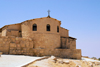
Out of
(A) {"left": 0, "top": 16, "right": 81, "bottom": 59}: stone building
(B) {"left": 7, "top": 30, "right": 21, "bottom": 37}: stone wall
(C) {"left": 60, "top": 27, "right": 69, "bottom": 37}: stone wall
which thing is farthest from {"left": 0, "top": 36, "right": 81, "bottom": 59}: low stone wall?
(C) {"left": 60, "top": 27, "right": 69, "bottom": 37}: stone wall

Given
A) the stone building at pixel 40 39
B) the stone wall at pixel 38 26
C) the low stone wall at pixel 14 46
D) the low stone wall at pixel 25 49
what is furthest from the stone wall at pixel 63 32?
the low stone wall at pixel 14 46

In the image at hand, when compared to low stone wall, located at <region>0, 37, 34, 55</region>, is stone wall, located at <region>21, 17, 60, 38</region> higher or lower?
higher

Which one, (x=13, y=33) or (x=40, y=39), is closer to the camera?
(x=40, y=39)

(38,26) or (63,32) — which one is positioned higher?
(38,26)

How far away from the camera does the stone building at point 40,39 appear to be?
54.4 ft

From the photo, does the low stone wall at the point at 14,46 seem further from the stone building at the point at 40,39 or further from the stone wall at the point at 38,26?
the stone wall at the point at 38,26

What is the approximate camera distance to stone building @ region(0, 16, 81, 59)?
16.6 m

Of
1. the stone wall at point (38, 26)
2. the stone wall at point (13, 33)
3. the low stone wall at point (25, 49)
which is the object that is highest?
the stone wall at point (38, 26)

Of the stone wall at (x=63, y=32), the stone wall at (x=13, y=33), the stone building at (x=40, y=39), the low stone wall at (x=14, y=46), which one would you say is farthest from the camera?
the stone wall at (x=63, y=32)

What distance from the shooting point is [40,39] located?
18.4 meters

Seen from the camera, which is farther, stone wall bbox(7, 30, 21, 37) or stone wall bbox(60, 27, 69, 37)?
stone wall bbox(60, 27, 69, 37)

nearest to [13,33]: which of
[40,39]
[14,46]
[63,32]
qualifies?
[14,46]

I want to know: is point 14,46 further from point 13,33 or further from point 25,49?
point 13,33

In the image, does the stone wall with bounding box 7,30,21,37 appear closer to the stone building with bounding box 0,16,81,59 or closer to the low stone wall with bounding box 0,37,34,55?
the stone building with bounding box 0,16,81,59
